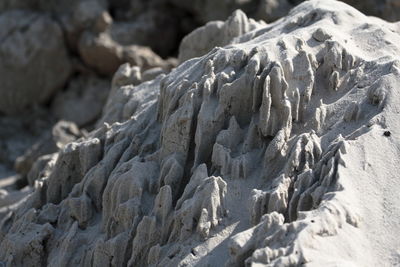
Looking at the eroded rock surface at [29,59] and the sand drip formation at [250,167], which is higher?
the sand drip formation at [250,167]

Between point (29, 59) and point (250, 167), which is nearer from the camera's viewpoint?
point (250, 167)

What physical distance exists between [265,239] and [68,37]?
1390 cm

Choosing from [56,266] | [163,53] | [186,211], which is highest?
[186,211]

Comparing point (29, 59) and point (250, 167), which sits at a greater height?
point (250, 167)

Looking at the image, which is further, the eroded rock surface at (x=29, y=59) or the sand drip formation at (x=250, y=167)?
the eroded rock surface at (x=29, y=59)

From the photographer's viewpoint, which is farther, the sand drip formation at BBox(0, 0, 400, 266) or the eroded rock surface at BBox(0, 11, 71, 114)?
the eroded rock surface at BBox(0, 11, 71, 114)

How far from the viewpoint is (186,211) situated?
7.79 meters

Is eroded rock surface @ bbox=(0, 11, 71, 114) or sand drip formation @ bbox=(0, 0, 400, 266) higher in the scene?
sand drip formation @ bbox=(0, 0, 400, 266)

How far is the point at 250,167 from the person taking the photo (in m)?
8.12

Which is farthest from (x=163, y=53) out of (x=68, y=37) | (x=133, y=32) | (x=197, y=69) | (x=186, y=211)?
(x=186, y=211)

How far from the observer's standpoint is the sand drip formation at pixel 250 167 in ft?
22.9

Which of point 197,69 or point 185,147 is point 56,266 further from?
point 197,69

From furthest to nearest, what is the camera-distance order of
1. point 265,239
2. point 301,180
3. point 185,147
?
point 185,147 → point 301,180 → point 265,239

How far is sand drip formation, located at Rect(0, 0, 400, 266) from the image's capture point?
6.99 metres
